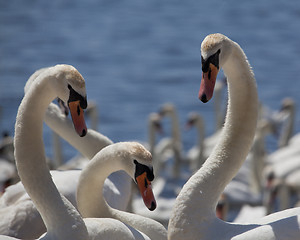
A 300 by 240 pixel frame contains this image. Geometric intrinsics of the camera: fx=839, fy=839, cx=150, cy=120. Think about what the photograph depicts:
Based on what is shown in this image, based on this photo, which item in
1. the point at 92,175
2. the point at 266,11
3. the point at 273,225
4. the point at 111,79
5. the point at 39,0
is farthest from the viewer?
the point at 39,0

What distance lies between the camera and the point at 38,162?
4914 millimetres

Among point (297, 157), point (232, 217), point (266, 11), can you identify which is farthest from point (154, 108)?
point (266, 11)

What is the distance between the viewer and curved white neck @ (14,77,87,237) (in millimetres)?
4836

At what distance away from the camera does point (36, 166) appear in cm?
491

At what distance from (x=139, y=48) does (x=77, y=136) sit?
19989 mm

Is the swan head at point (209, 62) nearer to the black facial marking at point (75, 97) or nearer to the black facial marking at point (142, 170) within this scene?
the black facial marking at point (142, 170)

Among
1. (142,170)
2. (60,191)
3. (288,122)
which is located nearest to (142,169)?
(142,170)

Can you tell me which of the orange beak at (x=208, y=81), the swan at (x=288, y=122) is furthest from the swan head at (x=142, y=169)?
the swan at (x=288, y=122)

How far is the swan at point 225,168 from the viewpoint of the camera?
4.86 m

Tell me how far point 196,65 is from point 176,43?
386 centimetres

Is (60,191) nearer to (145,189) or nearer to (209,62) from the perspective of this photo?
(145,189)

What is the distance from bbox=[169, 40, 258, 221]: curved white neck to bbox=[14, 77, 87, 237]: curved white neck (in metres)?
0.77

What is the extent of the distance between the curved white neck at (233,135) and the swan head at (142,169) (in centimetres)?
23

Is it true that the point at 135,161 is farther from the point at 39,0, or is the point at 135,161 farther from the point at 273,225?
the point at 39,0
